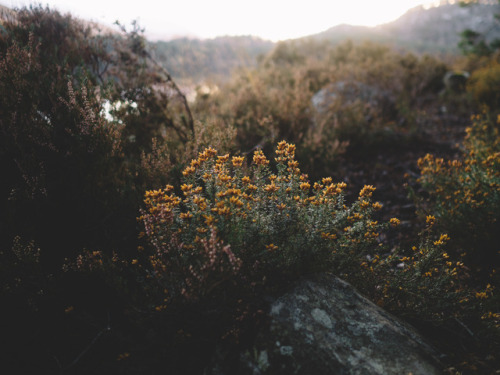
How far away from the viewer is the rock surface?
1387 mm

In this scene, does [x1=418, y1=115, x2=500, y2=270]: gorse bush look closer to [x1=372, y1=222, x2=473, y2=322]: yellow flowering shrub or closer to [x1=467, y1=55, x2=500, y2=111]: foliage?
[x1=372, y1=222, x2=473, y2=322]: yellow flowering shrub

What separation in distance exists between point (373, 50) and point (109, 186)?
1245cm

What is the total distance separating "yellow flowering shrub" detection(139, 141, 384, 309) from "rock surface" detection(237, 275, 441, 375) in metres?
0.18

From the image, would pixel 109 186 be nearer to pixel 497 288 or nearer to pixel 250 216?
pixel 250 216

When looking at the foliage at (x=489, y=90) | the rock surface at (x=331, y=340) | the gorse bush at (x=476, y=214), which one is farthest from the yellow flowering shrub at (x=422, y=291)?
the foliage at (x=489, y=90)

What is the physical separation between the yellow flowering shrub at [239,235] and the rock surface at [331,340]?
180 mm

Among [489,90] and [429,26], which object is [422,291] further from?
[429,26]

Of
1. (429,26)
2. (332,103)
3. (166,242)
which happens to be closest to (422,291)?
(166,242)

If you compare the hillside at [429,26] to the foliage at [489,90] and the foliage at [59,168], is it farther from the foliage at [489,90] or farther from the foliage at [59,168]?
the foliage at [59,168]

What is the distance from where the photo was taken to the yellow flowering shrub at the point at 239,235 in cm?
153

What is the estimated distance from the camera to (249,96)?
213 inches

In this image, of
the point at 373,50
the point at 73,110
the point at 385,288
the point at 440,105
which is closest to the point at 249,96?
the point at 73,110

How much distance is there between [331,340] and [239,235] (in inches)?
28.5

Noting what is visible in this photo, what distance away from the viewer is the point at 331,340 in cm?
149
